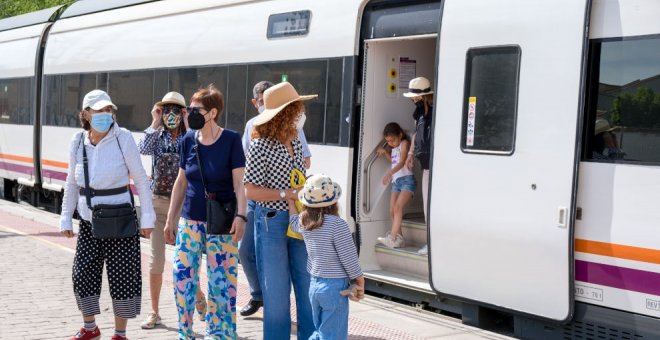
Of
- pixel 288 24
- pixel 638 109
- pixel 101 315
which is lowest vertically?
pixel 101 315

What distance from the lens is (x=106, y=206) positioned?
19.9 ft

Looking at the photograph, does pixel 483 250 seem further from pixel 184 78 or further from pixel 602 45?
pixel 184 78

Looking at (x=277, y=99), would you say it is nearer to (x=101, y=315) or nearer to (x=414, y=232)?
(x=101, y=315)

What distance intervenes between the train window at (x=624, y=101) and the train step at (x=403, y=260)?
231 centimetres

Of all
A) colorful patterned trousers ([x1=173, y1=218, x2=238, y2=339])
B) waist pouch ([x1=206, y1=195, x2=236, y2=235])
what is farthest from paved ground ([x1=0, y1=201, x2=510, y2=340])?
waist pouch ([x1=206, y1=195, x2=236, y2=235])

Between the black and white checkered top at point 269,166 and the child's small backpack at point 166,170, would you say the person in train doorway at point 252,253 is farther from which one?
the black and white checkered top at point 269,166

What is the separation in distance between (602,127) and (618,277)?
1042mm

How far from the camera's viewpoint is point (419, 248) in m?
8.55

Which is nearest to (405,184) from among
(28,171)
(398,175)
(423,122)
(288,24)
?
(398,175)

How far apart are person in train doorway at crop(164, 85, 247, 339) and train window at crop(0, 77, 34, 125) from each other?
1140 cm

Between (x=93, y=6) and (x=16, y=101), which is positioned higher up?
(x=93, y=6)

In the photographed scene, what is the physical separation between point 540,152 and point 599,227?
0.70 m

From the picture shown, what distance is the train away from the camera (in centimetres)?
601

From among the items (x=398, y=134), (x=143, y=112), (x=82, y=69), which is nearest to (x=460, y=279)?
(x=398, y=134)
